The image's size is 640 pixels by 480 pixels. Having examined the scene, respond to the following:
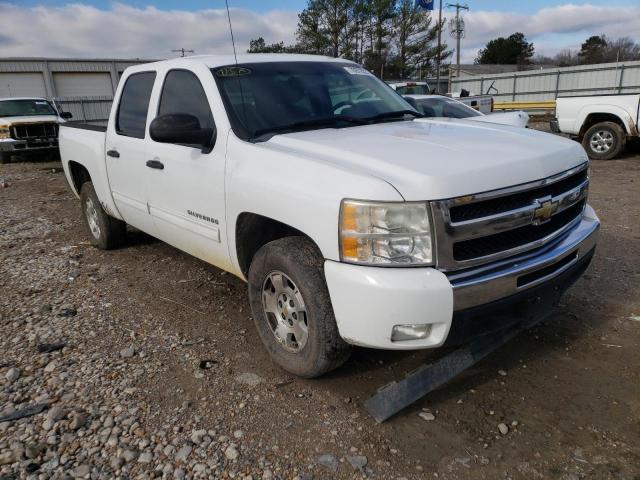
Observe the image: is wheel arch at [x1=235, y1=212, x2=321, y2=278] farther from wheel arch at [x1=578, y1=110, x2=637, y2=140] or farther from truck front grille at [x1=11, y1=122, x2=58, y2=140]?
truck front grille at [x1=11, y1=122, x2=58, y2=140]

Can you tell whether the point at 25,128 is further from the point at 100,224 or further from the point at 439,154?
the point at 439,154

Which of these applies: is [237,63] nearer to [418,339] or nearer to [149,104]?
[149,104]

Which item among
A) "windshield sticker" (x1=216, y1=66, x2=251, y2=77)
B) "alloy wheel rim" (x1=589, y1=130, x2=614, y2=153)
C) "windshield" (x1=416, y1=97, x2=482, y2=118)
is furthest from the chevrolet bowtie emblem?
"alloy wheel rim" (x1=589, y1=130, x2=614, y2=153)

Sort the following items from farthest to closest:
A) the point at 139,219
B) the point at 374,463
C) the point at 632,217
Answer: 1. the point at 632,217
2. the point at 139,219
3. the point at 374,463

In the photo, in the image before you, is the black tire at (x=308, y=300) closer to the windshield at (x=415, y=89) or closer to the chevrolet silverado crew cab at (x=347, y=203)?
the chevrolet silverado crew cab at (x=347, y=203)

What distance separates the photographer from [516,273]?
2557 millimetres

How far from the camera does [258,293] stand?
3.17 m

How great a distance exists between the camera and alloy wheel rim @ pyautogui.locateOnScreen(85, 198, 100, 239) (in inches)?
222

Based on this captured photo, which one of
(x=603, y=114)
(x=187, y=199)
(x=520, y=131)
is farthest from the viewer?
(x=603, y=114)

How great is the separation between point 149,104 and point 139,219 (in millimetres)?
989

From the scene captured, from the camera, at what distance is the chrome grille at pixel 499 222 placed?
236 centimetres

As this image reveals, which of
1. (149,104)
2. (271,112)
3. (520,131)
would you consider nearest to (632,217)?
(520,131)

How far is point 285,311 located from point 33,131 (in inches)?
563

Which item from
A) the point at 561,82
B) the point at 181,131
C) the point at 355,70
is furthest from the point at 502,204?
the point at 561,82
